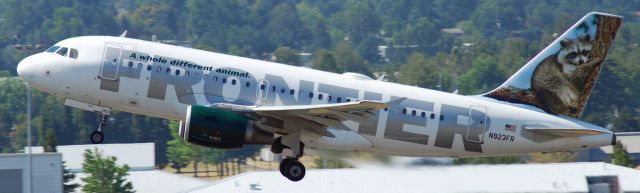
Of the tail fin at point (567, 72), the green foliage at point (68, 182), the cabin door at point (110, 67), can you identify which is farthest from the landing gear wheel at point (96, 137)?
the green foliage at point (68, 182)

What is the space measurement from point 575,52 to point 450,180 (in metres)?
9.18

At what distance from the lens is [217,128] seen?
51.4 metres

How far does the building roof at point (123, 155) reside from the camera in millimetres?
101375

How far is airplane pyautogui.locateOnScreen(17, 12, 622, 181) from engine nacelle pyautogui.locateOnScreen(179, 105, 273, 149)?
0.04 metres

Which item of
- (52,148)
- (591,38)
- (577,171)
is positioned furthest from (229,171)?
(591,38)

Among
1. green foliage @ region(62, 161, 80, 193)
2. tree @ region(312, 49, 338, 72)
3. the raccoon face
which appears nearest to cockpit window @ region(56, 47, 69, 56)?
the raccoon face

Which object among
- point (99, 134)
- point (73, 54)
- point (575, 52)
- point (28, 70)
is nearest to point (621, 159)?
point (575, 52)

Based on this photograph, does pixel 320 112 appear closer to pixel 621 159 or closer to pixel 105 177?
pixel 105 177

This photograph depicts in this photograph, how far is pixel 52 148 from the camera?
9738 centimetres

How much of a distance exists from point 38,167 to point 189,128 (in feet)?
107

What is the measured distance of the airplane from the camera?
170ft

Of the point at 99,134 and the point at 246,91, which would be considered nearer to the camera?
the point at 246,91

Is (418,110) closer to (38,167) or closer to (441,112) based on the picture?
(441,112)

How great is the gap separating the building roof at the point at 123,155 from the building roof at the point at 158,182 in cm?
326
